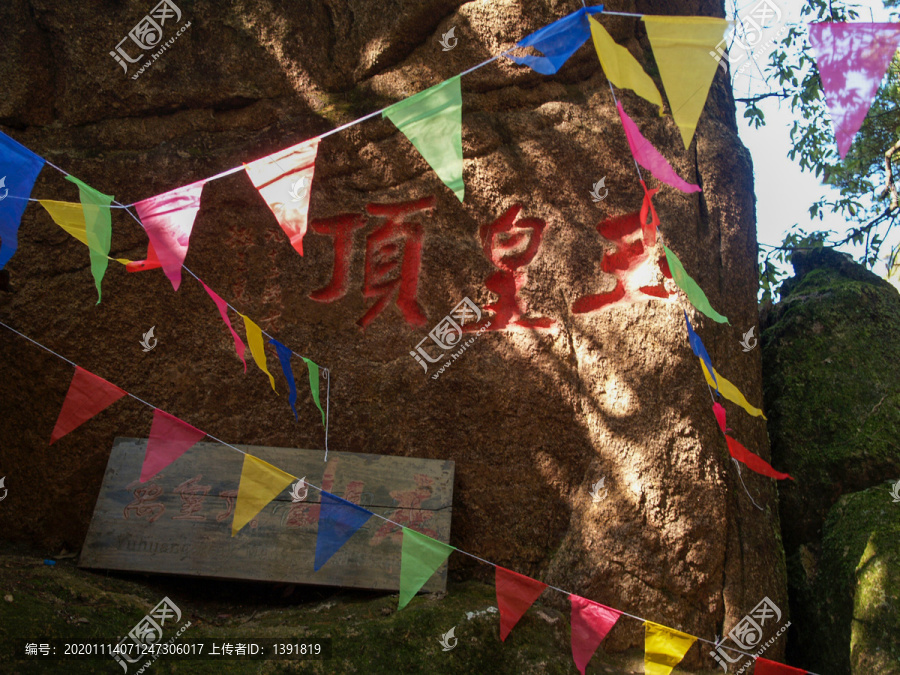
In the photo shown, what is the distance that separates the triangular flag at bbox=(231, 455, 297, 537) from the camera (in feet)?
10.0

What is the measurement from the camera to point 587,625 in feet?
9.93

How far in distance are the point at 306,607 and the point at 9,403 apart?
2.29 m

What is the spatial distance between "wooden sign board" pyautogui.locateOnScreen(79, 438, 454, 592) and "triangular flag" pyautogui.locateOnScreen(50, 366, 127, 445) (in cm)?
52

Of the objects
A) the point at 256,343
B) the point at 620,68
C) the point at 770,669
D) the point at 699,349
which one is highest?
the point at 620,68

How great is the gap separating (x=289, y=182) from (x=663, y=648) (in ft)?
9.51

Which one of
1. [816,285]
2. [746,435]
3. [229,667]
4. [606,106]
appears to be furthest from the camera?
[816,285]

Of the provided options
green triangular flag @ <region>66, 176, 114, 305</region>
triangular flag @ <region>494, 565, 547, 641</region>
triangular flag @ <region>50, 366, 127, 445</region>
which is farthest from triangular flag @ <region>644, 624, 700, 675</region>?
green triangular flag @ <region>66, 176, 114, 305</region>

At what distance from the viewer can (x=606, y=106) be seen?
14.2 feet

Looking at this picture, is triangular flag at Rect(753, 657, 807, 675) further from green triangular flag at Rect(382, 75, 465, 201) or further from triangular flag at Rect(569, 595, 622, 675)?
green triangular flag at Rect(382, 75, 465, 201)

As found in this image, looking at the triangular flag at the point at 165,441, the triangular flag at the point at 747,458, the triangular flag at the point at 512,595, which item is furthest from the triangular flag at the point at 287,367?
the triangular flag at the point at 747,458

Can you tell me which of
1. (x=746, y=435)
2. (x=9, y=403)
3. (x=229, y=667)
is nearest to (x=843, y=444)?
(x=746, y=435)

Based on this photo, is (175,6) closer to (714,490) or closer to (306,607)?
(306,607)

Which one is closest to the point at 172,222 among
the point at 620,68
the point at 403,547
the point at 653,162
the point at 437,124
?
the point at 437,124

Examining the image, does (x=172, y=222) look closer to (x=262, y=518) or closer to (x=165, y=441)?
(x=165, y=441)
